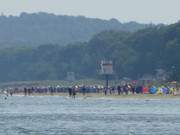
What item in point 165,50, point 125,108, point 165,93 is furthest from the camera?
point 165,50

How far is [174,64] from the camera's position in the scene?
15100cm

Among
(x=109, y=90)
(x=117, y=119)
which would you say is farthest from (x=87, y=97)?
(x=117, y=119)

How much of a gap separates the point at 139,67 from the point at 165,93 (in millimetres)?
70231

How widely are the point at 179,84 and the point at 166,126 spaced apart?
6470cm

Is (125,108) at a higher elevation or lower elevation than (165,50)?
lower

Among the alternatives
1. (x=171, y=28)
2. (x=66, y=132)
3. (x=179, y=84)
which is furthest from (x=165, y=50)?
(x=66, y=132)

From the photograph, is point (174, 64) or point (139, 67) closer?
point (174, 64)

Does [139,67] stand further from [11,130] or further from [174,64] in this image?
[11,130]

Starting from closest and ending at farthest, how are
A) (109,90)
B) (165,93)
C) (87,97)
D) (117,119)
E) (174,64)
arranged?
(117,119) < (165,93) < (87,97) < (109,90) < (174,64)

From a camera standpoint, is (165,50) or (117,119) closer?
(117,119)

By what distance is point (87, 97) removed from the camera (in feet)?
365

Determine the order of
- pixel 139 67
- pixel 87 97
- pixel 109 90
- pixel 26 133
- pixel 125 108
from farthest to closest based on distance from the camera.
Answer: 1. pixel 139 67
2. pixel 109 90
3. pixel 87 97
4. pixel 125 108
5. pixel 26 133

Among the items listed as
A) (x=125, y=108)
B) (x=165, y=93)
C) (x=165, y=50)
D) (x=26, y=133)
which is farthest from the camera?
(x=165, y=50)

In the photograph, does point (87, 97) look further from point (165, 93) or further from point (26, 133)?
point (26, 133)
